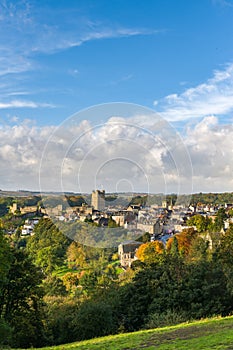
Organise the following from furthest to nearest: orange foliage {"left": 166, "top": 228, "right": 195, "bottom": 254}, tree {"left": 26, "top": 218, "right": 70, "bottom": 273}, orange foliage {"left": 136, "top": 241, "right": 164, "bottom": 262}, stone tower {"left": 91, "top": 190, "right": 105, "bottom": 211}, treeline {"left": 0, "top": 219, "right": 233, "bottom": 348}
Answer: tree {"left": 26, "top": 218, "right": 70, "bottom": 273} < orange foliage {"left": 166, "top": 228, "right": 195, "bottom": 254} < orange foliage {"left": 136, "top": 241, "right": 164, "bottom": 262} < stone tower {"left": 91, "top": 190, "right": 105, "bottom": 211} < treeline {"left": 0, "top": 219, "right": 233, "bottom": 348}

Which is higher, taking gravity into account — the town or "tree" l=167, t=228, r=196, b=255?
the town

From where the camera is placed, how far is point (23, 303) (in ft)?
66.3

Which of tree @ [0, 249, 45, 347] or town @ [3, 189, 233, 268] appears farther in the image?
town @ [3, 189, 233, 268]

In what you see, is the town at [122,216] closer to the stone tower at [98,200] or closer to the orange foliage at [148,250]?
the stone tower at [98,200]

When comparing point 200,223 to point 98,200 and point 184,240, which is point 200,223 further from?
point 98,200

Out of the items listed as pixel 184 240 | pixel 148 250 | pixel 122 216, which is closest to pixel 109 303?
pixel 122 216

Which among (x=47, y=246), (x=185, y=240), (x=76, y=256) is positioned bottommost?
(x=76, y=256)

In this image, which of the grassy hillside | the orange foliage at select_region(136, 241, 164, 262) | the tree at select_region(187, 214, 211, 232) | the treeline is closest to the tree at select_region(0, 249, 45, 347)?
the treeline

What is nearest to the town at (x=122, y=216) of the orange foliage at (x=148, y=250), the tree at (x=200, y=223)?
the orange foliage at (x=148, y=250)

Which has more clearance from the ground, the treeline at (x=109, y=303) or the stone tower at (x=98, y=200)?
the stone tower at (x=98, y=200)

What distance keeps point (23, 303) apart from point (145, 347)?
10.9 m

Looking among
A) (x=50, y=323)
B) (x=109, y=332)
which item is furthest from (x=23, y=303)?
(x=109, y=332)

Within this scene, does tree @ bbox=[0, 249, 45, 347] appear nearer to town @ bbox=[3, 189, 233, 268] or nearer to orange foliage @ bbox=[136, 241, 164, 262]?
town @ bbox=[3, 189, 233, 268]

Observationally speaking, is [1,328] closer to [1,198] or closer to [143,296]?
A: [143,296]
